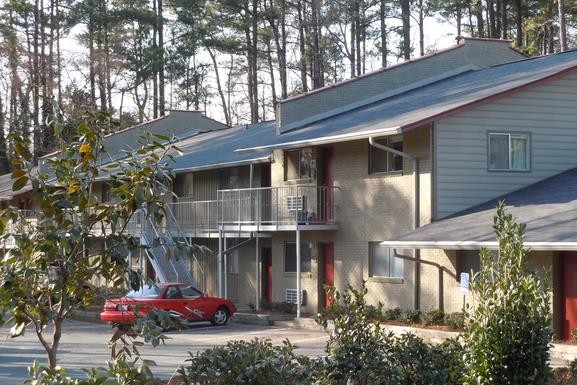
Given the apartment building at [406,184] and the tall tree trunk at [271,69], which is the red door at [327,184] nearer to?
the apartment building at [406,184]

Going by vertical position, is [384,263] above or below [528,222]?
below

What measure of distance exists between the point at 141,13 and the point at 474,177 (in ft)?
136

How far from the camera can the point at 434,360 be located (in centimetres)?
1107

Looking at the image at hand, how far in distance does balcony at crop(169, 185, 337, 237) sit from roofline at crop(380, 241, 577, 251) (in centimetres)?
570

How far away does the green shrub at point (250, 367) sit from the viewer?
35.0 ft

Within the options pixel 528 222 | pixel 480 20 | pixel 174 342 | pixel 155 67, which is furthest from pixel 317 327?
pixel 155 67

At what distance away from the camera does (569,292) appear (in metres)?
23.1

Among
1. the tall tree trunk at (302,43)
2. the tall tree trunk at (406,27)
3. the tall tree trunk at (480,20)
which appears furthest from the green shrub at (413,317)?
the tall tree trunk at (302,43)

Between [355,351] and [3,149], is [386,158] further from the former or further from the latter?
[3,149]

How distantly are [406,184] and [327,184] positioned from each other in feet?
14.0

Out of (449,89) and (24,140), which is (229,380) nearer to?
(24,140)

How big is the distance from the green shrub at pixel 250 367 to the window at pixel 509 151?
17.8 metres

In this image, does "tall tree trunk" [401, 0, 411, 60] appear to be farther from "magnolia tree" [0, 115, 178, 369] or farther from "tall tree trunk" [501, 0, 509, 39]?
"magnolia tree" [0, 115, 178, 369]

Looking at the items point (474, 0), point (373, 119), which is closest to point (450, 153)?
point (373, 119)
